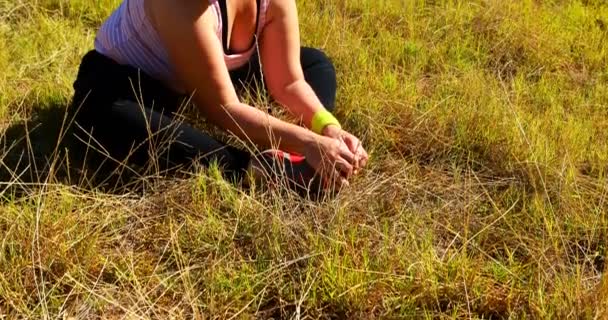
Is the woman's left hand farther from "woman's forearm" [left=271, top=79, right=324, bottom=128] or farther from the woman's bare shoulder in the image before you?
the woman's bare shoulder

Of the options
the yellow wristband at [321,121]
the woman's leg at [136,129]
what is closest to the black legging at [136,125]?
the woman's leg at [136,129]

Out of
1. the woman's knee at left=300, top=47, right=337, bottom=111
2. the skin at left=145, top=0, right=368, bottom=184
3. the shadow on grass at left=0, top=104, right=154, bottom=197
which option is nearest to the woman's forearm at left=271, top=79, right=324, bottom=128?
the skin at left=145, top=0, right=368, bottom=184

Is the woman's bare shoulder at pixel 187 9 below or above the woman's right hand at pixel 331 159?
above

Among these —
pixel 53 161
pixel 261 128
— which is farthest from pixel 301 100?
pixel 53 161

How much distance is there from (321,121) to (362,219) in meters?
0.32

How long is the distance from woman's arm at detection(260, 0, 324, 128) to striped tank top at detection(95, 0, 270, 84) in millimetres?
35

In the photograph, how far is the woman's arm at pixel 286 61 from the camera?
2.03m

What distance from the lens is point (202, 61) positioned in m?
1.83

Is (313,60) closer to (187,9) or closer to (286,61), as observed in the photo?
(286,61)

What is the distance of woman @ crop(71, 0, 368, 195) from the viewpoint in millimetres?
1793

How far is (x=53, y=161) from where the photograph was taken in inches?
70.6

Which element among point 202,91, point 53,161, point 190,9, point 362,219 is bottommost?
point 362,219

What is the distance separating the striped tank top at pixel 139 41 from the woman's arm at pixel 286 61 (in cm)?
3

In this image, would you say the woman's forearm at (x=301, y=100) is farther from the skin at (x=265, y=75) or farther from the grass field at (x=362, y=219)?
the grass field at (x=362, y=219)
